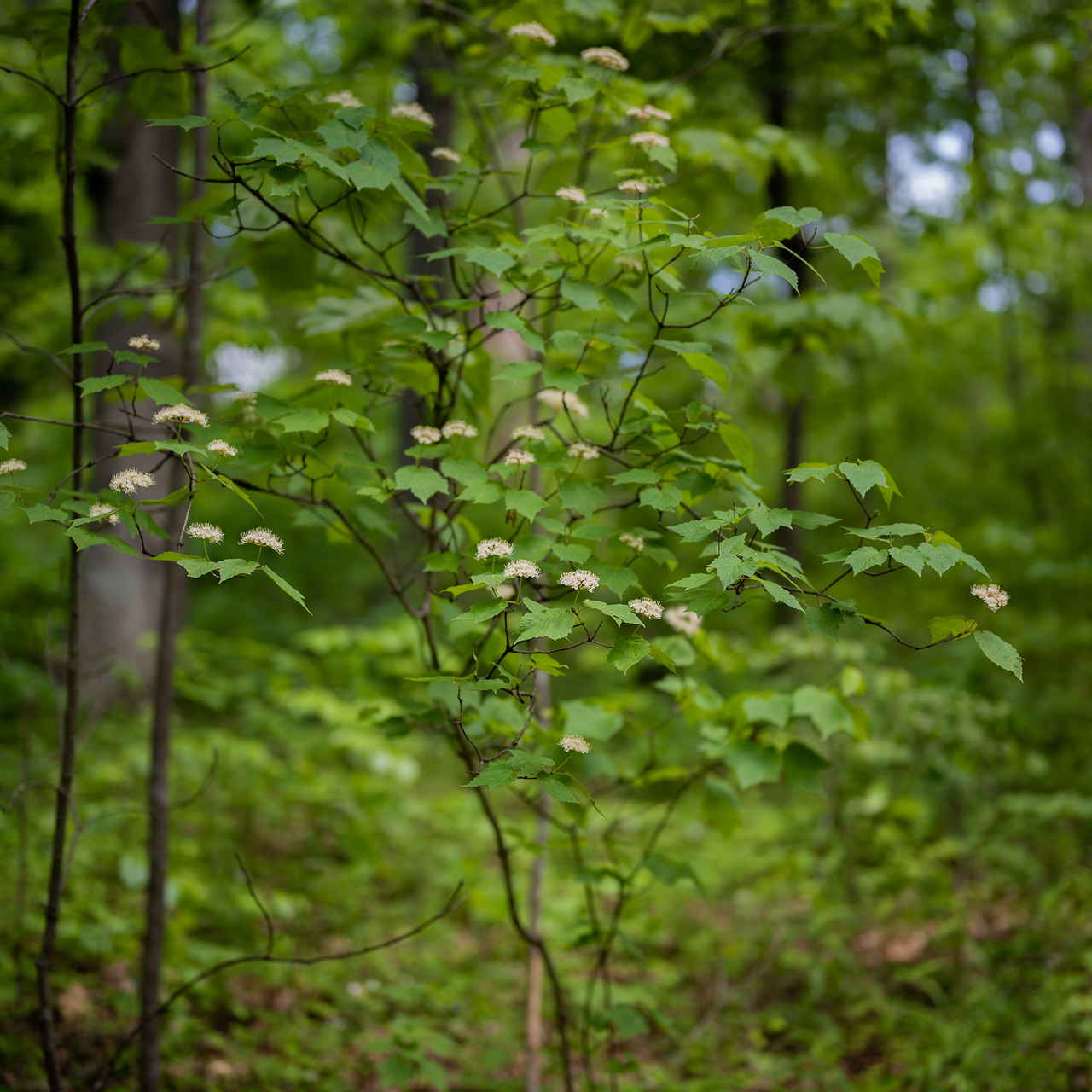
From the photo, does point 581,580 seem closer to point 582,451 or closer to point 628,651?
point 628,651

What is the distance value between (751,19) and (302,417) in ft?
8.13

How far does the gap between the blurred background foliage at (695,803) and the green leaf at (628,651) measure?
2.58 ft

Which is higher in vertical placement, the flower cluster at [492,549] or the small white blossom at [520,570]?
the flower cluster at [492,549]

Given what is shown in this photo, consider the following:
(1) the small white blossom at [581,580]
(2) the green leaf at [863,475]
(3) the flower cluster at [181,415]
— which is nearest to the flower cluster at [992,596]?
(2) the green leaf at [863,475]

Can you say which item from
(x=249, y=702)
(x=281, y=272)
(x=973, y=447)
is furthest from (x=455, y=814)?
(x=973, y=447)

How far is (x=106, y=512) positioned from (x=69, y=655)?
0.83 m

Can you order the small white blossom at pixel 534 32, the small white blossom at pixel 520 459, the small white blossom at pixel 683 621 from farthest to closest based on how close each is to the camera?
the small white blossom at pixel 683 621, the small white blossom at pixel 534 32, the small white blossom at pixel 520 459

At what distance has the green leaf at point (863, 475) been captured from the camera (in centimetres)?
137

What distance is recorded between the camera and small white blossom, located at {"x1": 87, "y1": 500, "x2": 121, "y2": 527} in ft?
4.18

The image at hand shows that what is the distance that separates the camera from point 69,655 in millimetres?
1901

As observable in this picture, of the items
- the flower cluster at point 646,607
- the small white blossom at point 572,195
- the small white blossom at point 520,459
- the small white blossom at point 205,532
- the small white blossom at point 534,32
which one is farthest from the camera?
the small white blossom at point 534,32

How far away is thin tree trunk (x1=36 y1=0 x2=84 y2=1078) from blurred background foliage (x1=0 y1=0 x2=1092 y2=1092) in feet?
0.77

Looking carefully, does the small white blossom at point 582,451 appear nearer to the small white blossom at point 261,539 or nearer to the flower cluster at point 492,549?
the flower cluster at point 492,549

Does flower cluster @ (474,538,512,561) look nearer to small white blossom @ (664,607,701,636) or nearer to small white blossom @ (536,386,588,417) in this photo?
small white blossom @ (536,386,588,417)
